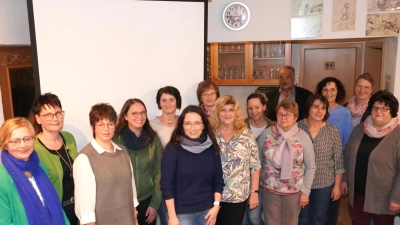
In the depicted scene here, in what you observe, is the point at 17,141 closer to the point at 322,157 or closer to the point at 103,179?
the point at 103,179

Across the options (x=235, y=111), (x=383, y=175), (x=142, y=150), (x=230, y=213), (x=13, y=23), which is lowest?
(x=230, y=213)

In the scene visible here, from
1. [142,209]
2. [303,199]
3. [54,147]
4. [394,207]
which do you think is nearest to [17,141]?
[54,147]

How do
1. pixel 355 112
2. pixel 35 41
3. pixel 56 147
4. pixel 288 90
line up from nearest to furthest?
pixel 56 147
pixel 35 41
pixel 355 112
pixel 288 90

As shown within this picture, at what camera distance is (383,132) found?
94.2 inches

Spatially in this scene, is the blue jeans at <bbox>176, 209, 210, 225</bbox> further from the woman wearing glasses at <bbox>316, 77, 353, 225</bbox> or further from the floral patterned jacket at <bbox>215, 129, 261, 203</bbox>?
the woman wearing glasses at <bbox>316, 77, 353, 225</bbox>

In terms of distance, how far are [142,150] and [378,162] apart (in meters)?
1.67

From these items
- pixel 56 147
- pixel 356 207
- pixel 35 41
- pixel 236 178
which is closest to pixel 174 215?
pixel 236 178

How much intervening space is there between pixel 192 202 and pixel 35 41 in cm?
181

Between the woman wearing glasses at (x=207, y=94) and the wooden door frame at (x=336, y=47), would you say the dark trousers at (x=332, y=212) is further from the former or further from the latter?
the wooden door frame at (x=336, y=47)

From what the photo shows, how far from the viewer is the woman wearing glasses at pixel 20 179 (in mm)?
1631

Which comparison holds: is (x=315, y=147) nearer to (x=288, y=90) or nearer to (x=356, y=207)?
(x=356, y=207)

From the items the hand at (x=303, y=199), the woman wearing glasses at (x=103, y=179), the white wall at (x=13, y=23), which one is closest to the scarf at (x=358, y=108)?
the hand at (x=303, y=199)

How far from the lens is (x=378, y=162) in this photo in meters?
2.39

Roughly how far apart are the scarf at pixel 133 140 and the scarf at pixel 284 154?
955mm
